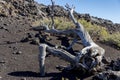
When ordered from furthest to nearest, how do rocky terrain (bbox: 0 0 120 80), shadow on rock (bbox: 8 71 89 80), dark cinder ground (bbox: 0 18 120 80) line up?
rocky terrain (bbox: 0 0 120 80) → dark cinder ground (bbox: 0 18 120 80) → shadow on rock (bbox: 8 71 89 80)

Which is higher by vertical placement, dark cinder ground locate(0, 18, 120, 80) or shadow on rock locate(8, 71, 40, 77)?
dark cinder ground locate(0, 18, 120, 80)

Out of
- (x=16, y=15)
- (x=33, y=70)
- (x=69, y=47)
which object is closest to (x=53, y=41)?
(x=69, y=47)

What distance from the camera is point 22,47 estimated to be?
653 inches

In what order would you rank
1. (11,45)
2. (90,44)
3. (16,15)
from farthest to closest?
(16,15) < (11,45) < (90,44)

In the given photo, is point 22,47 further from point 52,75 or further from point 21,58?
point 52,75

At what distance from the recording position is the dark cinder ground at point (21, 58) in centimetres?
1290

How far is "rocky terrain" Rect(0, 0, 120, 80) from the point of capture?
13062 mm

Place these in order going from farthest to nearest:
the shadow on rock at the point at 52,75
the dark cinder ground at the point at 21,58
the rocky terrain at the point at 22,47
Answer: the rocky terrain at the point at 22,47 < the dark cinder ground at the point at 21,58 < the shadow on rock at the point at 52,75

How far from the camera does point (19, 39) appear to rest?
1825 centimetres

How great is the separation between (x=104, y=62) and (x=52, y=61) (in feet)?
7.06

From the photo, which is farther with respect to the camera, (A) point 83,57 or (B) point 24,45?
(B) point 24,45

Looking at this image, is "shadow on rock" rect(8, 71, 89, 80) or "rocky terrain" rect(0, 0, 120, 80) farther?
"rocky terrain" rect(0, 0, 120, 80)

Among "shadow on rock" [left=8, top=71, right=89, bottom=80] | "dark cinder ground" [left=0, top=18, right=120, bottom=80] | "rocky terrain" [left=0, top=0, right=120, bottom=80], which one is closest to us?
"shadow on rock" [left=8, top=71, right=89, bottom=80]

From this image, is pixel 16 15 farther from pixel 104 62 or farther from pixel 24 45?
pixel 104 62
